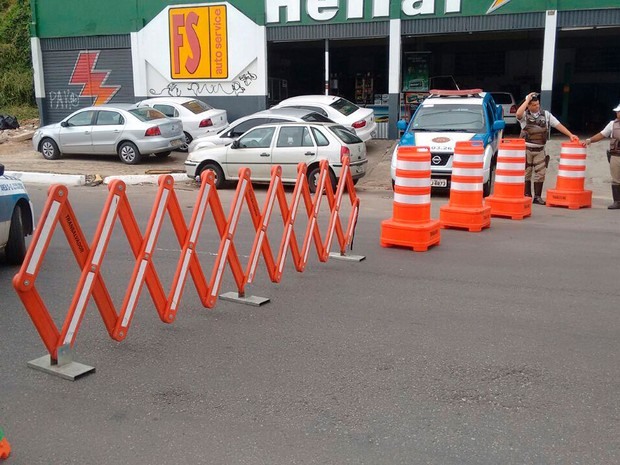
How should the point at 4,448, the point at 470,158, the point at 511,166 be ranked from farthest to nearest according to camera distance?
the point at 511,166 → the point at 470,158 → the point at 4,448

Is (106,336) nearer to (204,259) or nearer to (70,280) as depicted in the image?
(70,280)

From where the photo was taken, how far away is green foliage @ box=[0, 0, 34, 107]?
96.5 ft

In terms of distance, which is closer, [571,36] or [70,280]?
[70,280]

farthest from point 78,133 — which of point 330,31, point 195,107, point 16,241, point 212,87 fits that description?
point 16,241

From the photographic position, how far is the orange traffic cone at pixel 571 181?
11492 millimetres

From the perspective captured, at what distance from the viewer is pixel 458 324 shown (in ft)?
18.0

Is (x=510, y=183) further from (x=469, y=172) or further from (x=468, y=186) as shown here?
(x=469, y=172)

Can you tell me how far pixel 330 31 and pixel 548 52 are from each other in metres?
6.77

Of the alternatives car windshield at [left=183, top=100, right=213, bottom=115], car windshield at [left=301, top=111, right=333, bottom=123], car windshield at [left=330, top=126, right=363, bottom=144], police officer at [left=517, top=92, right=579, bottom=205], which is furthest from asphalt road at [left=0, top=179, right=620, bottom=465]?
car windshield at [left=183, top=100, right=213, bottom=115]

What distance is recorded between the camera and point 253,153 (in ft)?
45.9

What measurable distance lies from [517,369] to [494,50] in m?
28.1

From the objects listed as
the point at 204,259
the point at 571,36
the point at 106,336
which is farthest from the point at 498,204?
the point at 571,36

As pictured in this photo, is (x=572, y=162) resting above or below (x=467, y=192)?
above

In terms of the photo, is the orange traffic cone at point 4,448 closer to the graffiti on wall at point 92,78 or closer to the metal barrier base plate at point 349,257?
the metal barrier base plate at point 349,257
